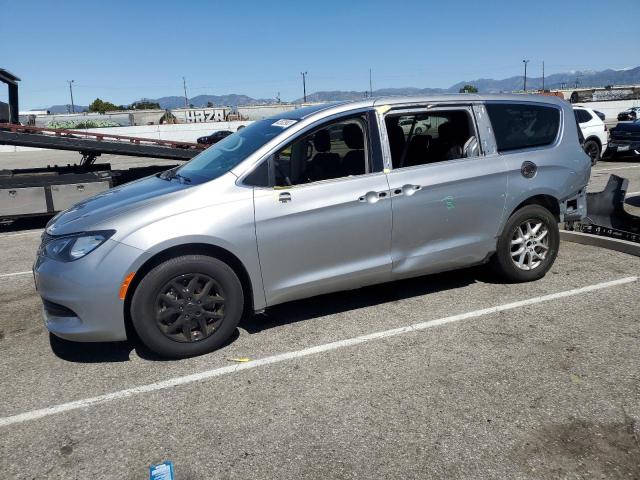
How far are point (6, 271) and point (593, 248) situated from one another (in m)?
7.10

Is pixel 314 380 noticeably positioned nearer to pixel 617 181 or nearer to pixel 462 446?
pixel 462 446

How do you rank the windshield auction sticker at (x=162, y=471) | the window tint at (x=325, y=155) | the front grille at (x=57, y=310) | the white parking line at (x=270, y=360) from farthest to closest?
the window tint at (x=325, y=155), the front grille at (x=57, y=310), the white parking line at (x=270, y=360), the windshield auction sticker at (x=162, y=471)

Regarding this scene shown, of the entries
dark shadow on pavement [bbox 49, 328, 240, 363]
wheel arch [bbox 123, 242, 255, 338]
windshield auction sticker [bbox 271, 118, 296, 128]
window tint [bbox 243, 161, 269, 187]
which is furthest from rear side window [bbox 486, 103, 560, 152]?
dark shadow on pavement [bbox 49, 328, 240, 363]

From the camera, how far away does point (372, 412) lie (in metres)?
2.99

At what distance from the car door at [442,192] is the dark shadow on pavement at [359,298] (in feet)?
1.68

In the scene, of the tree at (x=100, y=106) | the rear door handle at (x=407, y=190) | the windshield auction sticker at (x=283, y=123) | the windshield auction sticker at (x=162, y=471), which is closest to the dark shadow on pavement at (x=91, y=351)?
the windshield auction sticker at (x=162, y=471)

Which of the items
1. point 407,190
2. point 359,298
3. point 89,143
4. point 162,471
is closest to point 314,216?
point 407,190

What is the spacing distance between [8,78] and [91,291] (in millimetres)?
8697

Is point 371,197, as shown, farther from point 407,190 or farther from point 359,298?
point 359,298

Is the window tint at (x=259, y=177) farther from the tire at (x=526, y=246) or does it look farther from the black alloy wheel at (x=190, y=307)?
the tire at (x=526, y=246)

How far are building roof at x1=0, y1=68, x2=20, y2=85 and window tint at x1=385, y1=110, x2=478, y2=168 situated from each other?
869 centimetres

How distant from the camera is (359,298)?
4816mm

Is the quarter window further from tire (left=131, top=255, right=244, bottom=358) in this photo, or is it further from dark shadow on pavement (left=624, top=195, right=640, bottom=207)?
tire (left=131, top=255, right=244, bottom=358)

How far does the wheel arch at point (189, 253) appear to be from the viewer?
11.6 ft
